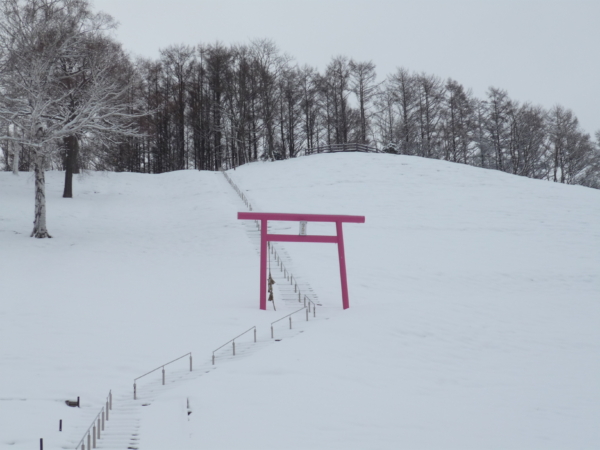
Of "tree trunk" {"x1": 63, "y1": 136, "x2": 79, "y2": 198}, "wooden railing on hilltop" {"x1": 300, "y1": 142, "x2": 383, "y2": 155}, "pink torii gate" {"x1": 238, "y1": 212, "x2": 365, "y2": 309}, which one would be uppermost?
"wooden railing on hilltop" {"x1": 300, "y1": 142, "x2": 383, "y2": 155}

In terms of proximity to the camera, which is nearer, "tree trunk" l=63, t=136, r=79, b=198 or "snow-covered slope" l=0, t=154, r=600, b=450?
"snow-covered slope" l=0, t=154, r=600, b=450

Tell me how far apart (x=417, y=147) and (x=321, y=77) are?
11361 millimetres

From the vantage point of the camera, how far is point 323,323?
35.8 feet

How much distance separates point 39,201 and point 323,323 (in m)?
12.8

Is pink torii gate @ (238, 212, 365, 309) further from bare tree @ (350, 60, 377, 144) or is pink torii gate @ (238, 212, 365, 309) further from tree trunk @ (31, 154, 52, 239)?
bare tree @ (350, 60, 377, 144)

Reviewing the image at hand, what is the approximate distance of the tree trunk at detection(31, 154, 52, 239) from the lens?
17.6 m

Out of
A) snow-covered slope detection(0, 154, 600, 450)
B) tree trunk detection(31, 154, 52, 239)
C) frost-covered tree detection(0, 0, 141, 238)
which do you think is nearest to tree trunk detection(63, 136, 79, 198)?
snow-covered slope detection(0, 154, 600, 450)

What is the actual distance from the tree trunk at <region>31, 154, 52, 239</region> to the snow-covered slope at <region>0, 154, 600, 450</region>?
0.54 meters

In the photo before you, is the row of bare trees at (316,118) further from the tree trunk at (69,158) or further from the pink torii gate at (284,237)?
the pink torii gate at (284,237)

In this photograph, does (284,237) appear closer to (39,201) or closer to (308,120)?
(39,201)

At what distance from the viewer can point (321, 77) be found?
4556 cm

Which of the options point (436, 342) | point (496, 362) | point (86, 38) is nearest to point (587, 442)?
point (496, 362)

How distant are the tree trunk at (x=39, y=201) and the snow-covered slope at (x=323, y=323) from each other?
0.54m

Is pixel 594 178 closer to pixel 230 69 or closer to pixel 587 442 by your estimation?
pixel 230 69
